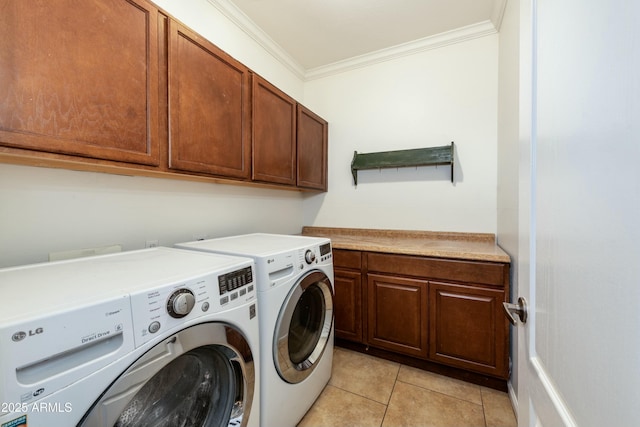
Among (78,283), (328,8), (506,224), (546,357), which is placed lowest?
(546,357)

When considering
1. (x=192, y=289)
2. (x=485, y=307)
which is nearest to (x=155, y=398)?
(x=192, y=289)

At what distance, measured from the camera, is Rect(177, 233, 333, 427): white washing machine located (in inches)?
43.1

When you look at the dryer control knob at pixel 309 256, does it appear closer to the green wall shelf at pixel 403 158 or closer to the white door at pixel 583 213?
the white door at pixel 583 213

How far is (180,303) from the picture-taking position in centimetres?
73

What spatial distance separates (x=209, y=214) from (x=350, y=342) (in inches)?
59.0

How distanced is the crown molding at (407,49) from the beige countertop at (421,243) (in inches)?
64.9

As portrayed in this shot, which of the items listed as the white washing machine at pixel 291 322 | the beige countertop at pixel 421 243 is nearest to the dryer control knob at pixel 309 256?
the white washing machine at pixel 291 322

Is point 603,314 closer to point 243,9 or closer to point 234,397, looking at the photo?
point 234,397

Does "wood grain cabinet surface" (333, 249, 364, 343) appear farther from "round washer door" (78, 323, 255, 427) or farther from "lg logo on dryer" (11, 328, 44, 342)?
"lg logo on dryer" (11, 328, 44, 342)

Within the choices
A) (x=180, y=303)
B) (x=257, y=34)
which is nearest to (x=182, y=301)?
(x=180, y=303)

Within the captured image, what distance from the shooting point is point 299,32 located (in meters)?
2.18

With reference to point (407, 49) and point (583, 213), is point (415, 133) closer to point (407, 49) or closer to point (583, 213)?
point (407, 49)

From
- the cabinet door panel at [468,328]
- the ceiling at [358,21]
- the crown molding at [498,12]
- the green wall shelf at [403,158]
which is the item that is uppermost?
the ceiling at [358,21]

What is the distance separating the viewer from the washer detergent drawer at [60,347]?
471 millimetres
